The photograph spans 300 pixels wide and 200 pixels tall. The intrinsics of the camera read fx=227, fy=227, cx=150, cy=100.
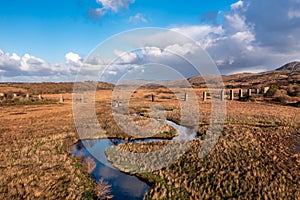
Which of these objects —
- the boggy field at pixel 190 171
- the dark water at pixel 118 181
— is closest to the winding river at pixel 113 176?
the dark water at pixel 118 181

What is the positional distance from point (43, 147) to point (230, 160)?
14.0m

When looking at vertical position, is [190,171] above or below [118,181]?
above

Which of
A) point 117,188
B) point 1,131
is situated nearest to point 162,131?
point 117,188

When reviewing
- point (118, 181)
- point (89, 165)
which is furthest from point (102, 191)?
point (89, 165)

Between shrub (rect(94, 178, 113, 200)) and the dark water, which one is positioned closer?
shrub (rect(94, 178, 113, 200))

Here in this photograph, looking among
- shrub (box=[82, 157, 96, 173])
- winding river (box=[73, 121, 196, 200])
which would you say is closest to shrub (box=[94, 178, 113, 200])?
winding river (box=[73, 121, 196, 200])

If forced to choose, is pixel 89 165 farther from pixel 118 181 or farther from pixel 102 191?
pixel 102 191

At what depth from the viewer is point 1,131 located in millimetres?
23781

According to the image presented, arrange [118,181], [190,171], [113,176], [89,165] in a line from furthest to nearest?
[89,165] < [190,171] < [113,176] < [118,181]

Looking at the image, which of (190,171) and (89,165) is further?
(89,165)

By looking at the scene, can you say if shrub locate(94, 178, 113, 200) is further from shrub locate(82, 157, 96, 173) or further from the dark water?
shrub locate(82, 157, 96, 173)

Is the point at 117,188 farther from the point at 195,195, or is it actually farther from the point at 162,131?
the point at 162,131

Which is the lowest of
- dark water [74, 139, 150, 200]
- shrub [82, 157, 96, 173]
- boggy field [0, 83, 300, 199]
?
dark water [74, 139, 150, 200]

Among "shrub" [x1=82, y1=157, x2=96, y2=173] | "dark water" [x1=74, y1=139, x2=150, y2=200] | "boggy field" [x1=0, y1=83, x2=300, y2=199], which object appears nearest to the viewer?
"boggy field" [x1=0, y1=83, x2=300, y2=199]
